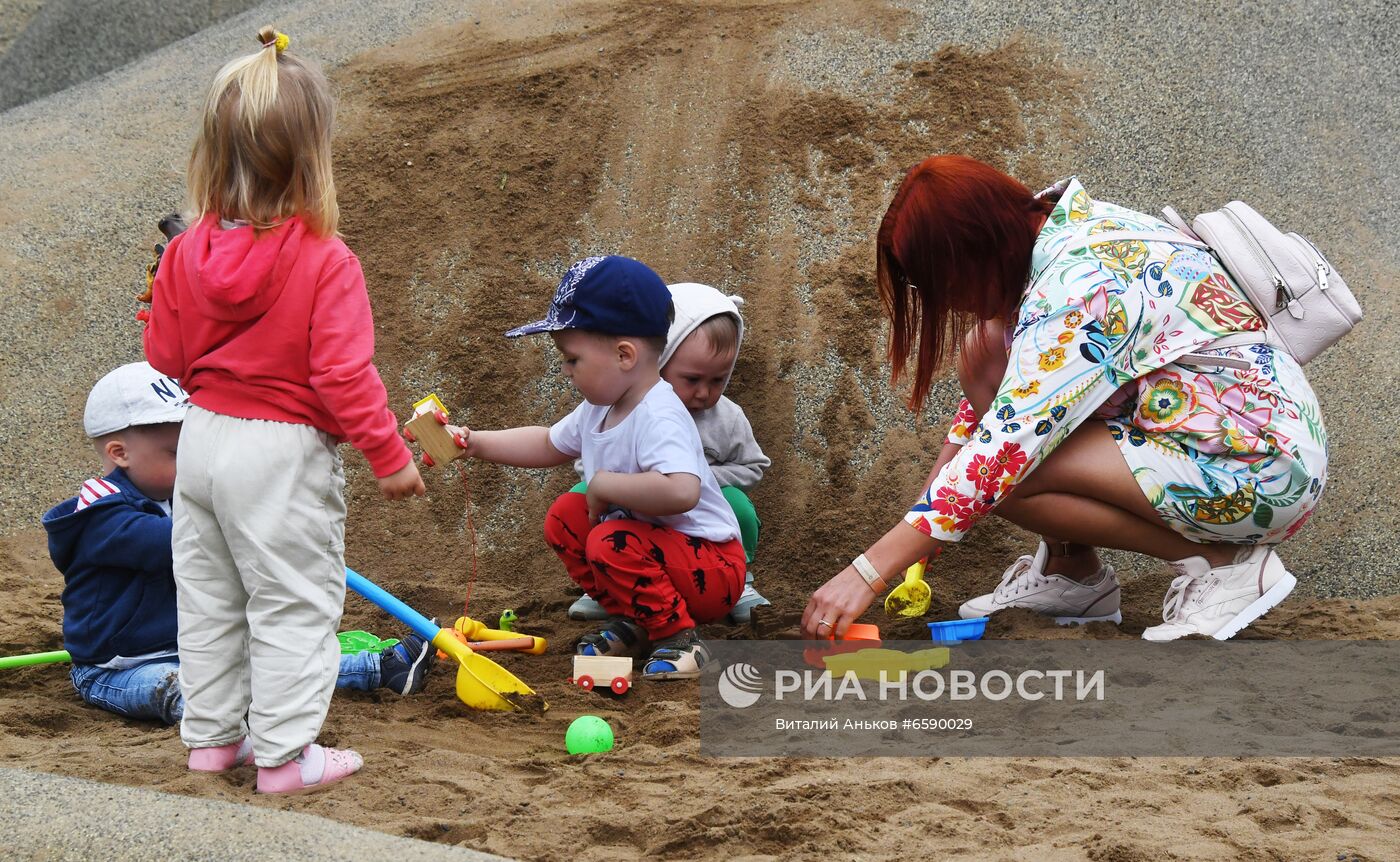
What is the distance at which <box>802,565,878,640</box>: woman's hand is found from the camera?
2.81 meters

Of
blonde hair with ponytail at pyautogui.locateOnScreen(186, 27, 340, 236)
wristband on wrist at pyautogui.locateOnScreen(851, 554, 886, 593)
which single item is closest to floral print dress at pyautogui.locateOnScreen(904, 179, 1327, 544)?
wristband on wrist at pyautogui.locateOnScreen(851, 554, 886, 593)

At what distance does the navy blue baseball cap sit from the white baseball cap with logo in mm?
962

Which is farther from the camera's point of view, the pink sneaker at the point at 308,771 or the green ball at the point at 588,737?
the green ball at the point at 588,737

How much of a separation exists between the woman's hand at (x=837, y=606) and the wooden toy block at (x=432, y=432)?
1013 millimetres

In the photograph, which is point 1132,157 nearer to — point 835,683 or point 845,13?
point 845,13

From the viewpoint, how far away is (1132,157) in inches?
204

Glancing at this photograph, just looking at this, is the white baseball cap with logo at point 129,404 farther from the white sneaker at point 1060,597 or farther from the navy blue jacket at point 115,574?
the white sneaker at point 1060,597

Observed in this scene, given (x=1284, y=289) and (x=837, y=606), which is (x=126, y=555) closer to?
(x=837, y=606)

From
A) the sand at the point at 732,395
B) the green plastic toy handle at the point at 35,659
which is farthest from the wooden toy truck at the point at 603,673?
the green plastic toy handle at the point at 35,659

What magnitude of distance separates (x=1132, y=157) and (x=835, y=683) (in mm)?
3131

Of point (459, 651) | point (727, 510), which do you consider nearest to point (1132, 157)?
point (727, 510)

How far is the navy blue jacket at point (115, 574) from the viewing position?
290cm

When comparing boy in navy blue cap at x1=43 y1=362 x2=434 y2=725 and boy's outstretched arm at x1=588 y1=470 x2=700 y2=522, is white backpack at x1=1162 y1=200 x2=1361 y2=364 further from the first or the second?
boy in navy blue cap at x1=43 y1=362 x2=434 y2=725

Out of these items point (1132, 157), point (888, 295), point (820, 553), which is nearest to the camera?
point (888, 295)
